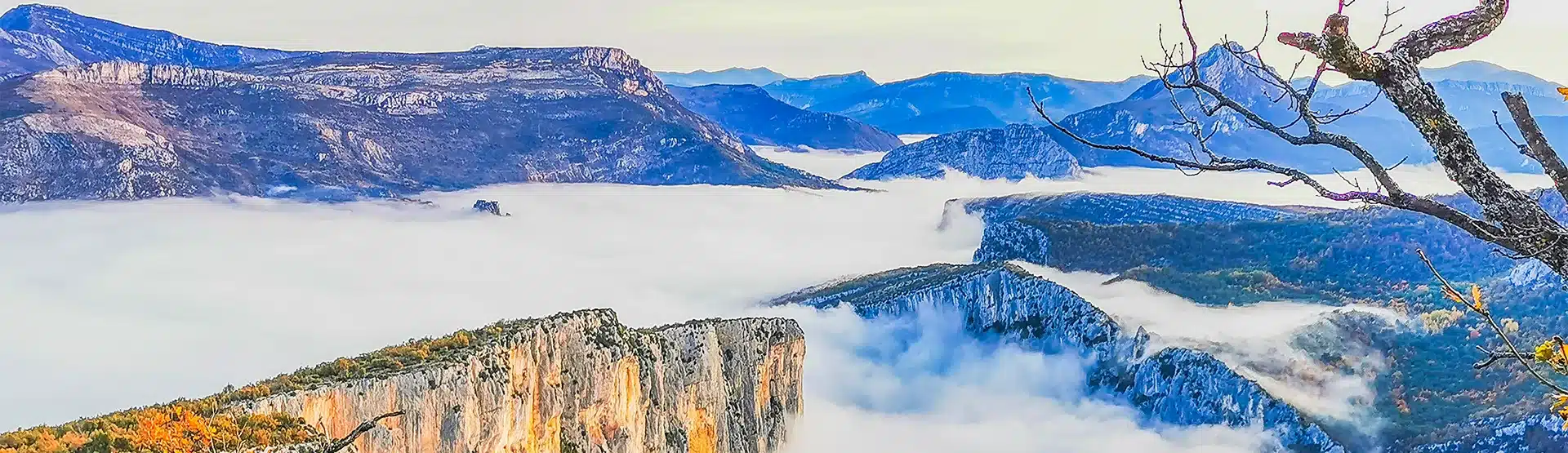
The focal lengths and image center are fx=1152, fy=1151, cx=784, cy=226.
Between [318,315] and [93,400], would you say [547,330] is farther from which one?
[318,315]

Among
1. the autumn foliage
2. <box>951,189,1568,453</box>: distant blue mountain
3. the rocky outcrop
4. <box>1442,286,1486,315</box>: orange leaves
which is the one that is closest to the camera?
<box>1442,286,1486,315</box>: orange leaves

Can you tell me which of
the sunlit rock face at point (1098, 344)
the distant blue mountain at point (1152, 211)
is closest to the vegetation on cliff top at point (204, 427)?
the sunlit rock face at point (1098, 344)

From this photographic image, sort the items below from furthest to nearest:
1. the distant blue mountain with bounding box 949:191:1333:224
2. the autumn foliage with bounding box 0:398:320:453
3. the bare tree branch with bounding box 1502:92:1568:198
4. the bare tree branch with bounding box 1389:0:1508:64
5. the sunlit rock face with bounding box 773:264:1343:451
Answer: the distant blue mountain with bounding box 949:191:1333:224
the sunlit rock face with bounding box 773:264:1343:451
the autumn foliage with bounding box 0:398:320:453
the bare tree branch with bounding box 1389:0:1508:64
the bare tree branch with bounding box 1502:92:1568:198

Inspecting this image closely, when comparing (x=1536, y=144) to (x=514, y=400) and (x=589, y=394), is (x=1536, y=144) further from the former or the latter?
(x=589, y=394)

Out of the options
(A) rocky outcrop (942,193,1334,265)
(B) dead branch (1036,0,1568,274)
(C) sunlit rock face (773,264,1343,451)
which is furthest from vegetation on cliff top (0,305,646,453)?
(A) rocky outcrop (942,193,1334,265)

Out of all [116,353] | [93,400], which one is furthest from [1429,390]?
[116,353]

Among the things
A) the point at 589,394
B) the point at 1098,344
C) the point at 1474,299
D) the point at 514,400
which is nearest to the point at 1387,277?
the point at 1098,344

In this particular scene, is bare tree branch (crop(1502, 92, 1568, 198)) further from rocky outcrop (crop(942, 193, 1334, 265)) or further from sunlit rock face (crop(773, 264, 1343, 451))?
rocky outcrop (crop(942, 193, 1334, 265))
